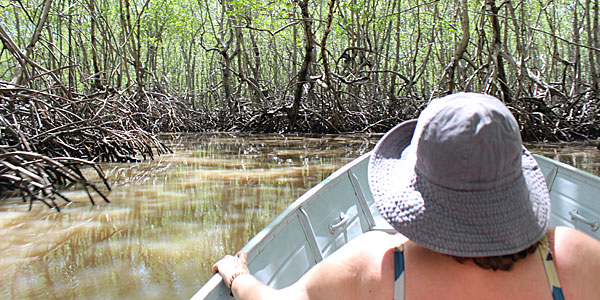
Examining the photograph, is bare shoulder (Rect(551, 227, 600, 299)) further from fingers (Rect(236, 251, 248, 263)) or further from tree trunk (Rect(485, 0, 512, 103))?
tree trunk (Rect(485, 0, 512, 103))

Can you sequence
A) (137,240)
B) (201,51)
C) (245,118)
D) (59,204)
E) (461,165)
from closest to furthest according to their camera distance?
(461,165) < (137,240) < (59,204) < (245,118) < (201,51)

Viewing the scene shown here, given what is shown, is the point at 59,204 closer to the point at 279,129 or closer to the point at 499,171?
the point at 499,171

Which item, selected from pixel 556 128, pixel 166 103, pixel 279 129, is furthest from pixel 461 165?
pixel 166 103

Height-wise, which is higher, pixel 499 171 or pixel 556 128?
pixel 499 171

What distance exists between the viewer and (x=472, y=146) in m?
0.79

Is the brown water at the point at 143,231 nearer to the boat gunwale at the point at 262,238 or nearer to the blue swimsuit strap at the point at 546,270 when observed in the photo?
the boat gunwale at the point at 262,238

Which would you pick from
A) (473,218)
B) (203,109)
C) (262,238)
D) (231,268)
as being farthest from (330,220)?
(203,109)

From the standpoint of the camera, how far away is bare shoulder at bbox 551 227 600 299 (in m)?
0.83

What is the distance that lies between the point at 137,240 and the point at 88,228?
0.43 meters

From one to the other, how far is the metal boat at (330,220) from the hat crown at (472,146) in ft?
2.05

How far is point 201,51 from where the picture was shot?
26016 millimetres

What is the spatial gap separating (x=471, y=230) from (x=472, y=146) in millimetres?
145

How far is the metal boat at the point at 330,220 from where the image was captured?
58.9 inches

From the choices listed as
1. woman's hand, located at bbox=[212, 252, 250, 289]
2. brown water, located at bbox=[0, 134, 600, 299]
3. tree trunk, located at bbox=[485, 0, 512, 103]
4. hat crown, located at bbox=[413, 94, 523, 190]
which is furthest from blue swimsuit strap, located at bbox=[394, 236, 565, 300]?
tree trunk, located at bbox=[485, 0, 512, 103]
